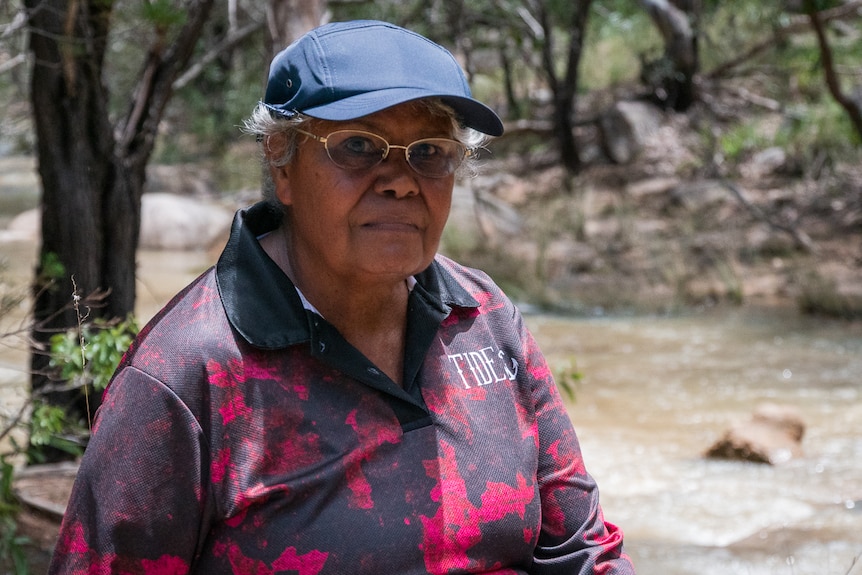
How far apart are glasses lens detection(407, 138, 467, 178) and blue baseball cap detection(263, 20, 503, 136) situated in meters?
0.07

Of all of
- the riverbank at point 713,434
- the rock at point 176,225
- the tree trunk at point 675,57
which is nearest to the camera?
the riverbank at point 713,434

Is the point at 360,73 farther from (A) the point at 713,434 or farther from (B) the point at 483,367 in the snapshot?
(A) the point at 713,434

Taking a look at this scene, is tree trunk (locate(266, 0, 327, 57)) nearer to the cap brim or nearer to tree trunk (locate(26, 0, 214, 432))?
tree trunk (locate(26, 0, 214, 432))

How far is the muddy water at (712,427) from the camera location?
358 cm

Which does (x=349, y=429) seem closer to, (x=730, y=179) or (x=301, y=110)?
(x=301, y=110)

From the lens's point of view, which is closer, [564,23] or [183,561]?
[183,561]

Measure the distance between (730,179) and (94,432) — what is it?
1059cm

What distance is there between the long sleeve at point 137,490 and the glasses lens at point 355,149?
424mm

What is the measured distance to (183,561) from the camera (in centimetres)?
147

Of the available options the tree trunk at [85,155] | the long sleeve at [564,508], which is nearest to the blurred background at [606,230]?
the tree trunk at [85,155]

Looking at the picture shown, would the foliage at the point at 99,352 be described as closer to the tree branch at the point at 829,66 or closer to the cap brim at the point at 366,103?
the cap brim at the point at 366,103

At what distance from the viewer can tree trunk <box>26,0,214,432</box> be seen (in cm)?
329

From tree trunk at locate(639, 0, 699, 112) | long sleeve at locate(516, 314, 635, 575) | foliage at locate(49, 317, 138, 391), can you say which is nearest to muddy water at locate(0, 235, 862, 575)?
foliage at locate(49, 317, 138, 391)

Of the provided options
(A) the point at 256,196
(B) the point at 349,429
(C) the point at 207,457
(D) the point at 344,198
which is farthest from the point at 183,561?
(A) the point at 256,196
